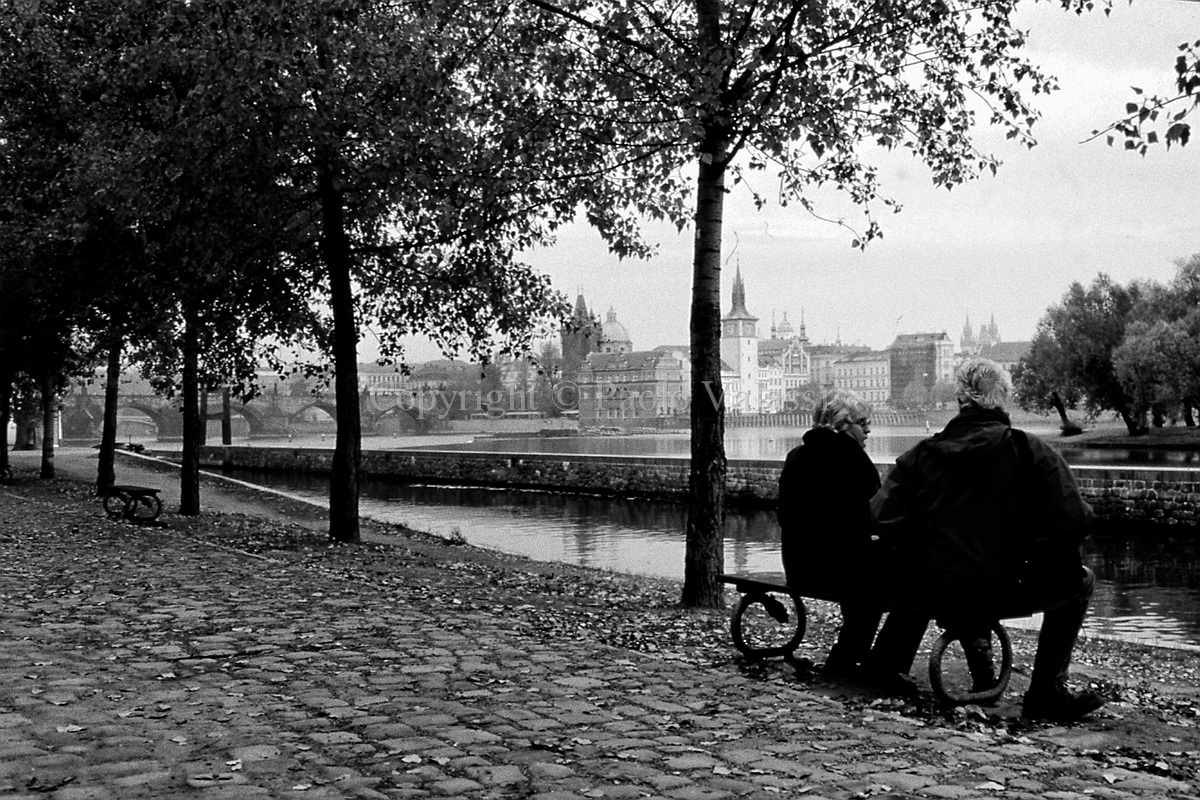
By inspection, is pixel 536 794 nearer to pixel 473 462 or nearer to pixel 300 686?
pixel 300 686

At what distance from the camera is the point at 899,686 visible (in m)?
6.61

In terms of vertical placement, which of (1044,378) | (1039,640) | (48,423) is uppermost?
(1044,378)

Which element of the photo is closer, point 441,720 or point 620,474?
point 441,720

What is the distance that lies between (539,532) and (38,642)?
22350 millimetres

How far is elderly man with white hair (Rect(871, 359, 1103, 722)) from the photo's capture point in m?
6.02

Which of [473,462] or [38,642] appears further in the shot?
[473,462]

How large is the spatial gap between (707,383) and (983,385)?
4203 mm

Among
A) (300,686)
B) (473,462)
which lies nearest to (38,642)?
(300,686)

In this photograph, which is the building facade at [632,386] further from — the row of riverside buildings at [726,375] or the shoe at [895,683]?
the shoe at [895,683]

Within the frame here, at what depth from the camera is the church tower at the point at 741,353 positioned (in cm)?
19012

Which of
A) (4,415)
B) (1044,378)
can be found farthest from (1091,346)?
(4,415)

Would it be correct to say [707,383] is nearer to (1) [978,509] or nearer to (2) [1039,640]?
(1) [978,509]

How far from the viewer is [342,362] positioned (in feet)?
57.4

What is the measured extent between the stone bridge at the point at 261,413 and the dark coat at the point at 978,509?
306 feet
